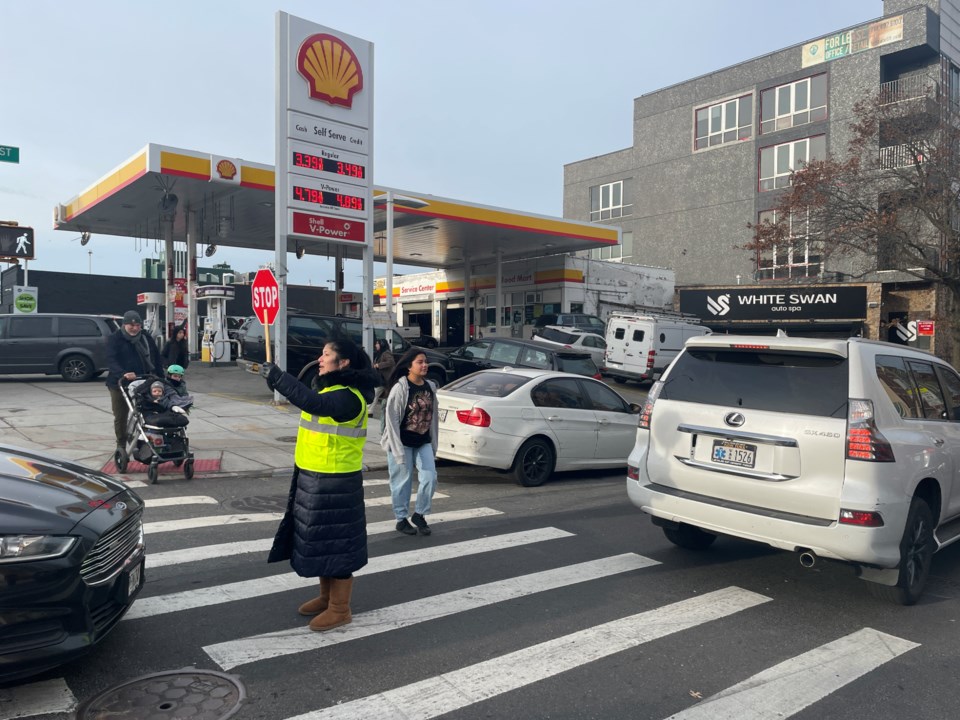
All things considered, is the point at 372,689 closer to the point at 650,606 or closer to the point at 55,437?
the point at 650,606

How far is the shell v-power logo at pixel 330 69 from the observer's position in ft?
50.8

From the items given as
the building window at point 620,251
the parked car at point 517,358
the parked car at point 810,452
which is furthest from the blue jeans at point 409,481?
the building window at point 620,251

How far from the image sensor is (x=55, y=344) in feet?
59.9

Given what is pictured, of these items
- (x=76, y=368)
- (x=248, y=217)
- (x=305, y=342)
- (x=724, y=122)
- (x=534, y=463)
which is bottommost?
(x=534, y=463)

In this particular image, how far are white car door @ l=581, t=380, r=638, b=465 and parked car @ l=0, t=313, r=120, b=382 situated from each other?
1285 cm

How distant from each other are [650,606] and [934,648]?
169 cm

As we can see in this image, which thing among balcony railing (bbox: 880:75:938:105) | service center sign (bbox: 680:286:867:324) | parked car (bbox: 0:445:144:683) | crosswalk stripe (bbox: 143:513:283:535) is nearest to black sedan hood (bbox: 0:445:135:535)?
parked car (bbox: 0:445:144:683)

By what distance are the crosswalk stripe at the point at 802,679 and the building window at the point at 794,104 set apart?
36.0 meters

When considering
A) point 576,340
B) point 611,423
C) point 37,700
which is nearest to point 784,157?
point 576,340

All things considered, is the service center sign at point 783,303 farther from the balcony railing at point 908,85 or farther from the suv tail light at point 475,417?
the suv tail light at point 475,417

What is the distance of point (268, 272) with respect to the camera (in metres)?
12.0

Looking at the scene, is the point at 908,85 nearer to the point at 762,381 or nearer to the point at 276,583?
the point at 762,381

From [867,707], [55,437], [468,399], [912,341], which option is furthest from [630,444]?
[912,341]

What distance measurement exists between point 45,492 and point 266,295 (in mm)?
8314
